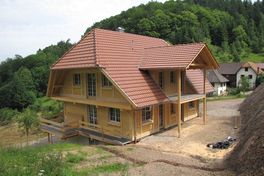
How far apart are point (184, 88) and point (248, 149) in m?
12.0

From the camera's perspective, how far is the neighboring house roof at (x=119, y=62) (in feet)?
54.9

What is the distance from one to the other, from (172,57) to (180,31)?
7772 centimetres

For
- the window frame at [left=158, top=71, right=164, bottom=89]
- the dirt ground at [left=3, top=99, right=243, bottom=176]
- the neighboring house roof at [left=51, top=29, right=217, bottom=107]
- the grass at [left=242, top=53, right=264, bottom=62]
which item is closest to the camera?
the dirt ground at [left=3, top=99, right=243, bottom=176]

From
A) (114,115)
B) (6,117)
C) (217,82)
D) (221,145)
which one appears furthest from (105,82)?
(217,82)

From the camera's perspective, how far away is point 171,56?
1836 centimetres

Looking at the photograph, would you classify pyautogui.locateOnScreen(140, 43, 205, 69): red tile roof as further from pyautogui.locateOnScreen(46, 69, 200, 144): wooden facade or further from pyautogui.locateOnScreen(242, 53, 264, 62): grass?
pyautogui.locateOnScreen(242, 53, 264, 62): grass

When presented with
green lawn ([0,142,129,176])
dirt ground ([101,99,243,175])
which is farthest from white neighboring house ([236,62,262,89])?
green lawn ([0,142,129,176])

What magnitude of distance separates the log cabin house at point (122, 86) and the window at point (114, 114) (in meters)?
0.05

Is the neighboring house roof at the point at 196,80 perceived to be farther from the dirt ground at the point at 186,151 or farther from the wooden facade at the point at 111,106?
the dirt ground at the point at 186,151

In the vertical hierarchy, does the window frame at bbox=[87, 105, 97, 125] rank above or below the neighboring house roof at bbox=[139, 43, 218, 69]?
below

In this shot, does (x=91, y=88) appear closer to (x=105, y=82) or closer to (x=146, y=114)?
(x=105, y=82)

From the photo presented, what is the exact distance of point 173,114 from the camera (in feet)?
66.9

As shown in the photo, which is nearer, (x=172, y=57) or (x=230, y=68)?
(x=172, y=57)

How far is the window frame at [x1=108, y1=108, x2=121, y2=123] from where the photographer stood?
18.0 m
